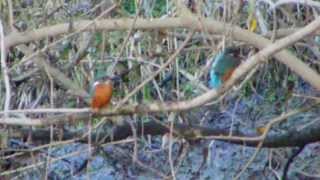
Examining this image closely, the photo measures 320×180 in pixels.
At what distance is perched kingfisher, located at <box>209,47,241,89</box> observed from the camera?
3091 millimetres

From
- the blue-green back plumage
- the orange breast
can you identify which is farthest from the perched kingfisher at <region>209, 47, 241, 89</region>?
the orange breast

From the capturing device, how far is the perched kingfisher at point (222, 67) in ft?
10.1

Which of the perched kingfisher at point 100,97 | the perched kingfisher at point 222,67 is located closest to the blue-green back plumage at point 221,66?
the perched kingfisher at point 222,67

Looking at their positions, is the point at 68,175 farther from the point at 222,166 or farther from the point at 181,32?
the point at 181,32

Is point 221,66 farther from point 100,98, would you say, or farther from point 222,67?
point 100,98

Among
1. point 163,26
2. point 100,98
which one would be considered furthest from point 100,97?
point 163,26

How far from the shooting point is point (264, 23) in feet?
12.9

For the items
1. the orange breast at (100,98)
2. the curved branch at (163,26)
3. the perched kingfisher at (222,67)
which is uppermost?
the curved branch at (163,26)

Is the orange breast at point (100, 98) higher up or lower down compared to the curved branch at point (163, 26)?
lower down

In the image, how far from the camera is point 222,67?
10.5 feet

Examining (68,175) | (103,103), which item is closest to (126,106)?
(103,103)

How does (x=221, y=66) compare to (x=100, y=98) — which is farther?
(x=221, y=66)

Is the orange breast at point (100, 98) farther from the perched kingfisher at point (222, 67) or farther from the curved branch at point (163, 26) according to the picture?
the perched kingfisher at point (222, 67)

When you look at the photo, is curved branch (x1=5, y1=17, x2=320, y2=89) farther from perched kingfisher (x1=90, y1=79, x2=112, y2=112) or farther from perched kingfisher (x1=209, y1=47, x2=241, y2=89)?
perched kingfisher (x1=90, y1=79, x2=112, y2=112)
